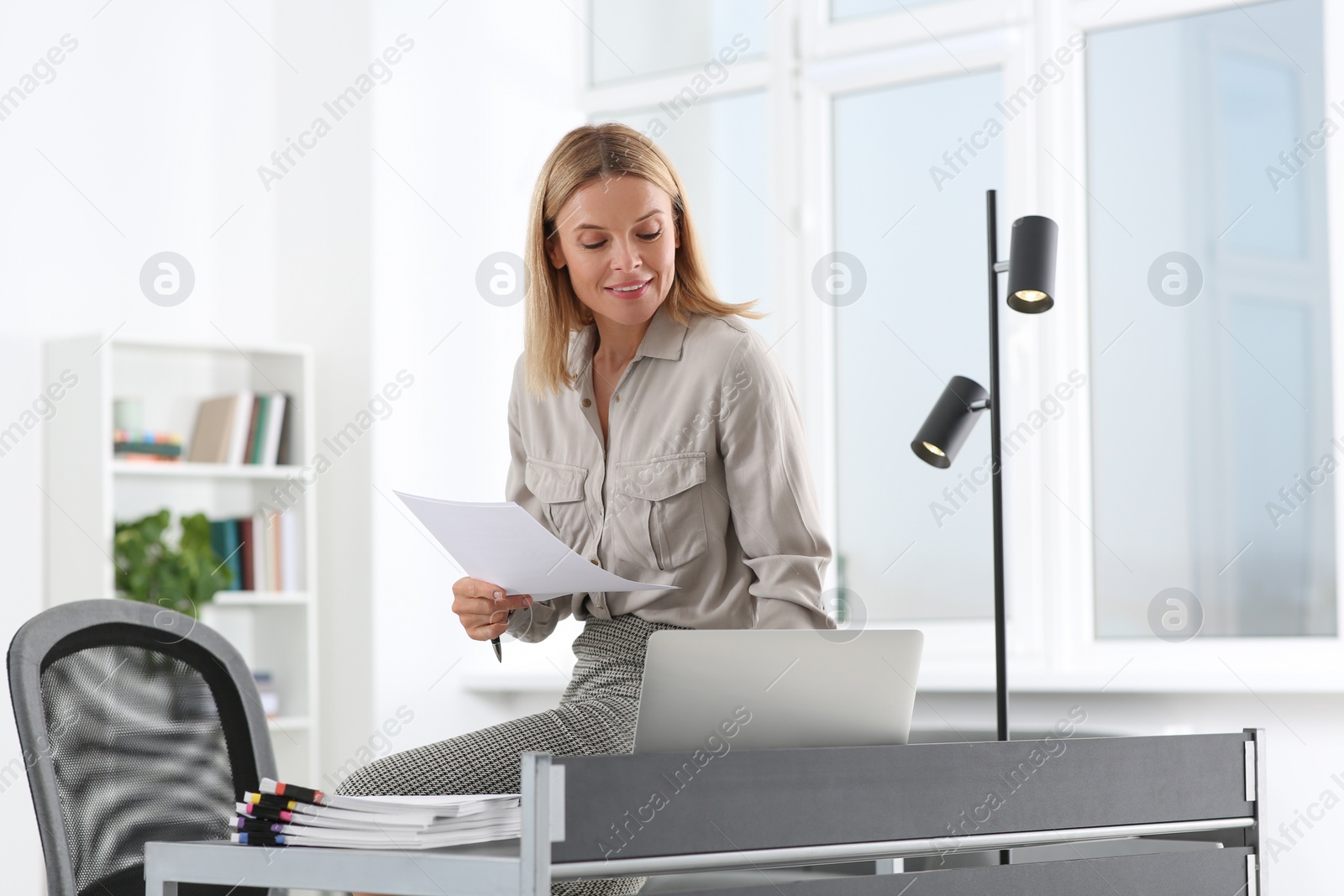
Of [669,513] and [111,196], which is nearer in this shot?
[669,513]

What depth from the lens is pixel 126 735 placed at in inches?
65.5

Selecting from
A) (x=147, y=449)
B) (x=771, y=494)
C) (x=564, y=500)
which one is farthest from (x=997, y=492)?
(x=147, y=449)

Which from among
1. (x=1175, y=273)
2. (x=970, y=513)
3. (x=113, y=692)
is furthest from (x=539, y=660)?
(x=113, y=692)

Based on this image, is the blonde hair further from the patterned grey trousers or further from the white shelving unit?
the white shelving unit

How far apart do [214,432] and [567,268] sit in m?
3.00

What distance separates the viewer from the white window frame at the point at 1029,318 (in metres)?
3.62

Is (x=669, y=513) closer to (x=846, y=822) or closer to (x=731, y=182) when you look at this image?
(x=846, y=822)

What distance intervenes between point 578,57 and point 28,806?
3043 millimetres

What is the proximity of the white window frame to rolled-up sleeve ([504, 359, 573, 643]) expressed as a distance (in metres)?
2.24

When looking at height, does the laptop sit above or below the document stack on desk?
above

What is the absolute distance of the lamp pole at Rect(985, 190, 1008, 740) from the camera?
5.51ft

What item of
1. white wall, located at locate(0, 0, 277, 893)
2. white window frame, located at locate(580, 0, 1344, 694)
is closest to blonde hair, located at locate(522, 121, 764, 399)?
white window frame, located at locate(580, 0, 1344, 694)

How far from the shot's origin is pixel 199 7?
4691mm

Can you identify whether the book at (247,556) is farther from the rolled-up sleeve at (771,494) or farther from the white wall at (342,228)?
the rolled-up sleeve at (771,494)
